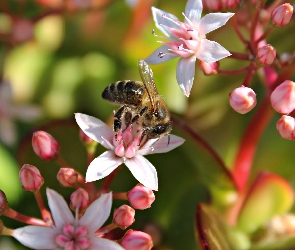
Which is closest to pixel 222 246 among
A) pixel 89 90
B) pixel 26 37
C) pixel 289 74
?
pixel 289 74

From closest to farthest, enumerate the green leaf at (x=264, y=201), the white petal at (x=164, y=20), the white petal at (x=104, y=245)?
the white petal at (x=104, y=245) < the white petal at (x=164, y=20) < the green leaf at (x=264, y=201)

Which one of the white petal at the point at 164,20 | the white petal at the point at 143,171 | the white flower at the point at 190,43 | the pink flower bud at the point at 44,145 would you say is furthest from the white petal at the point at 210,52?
the pink flower bud at the point at 44,145

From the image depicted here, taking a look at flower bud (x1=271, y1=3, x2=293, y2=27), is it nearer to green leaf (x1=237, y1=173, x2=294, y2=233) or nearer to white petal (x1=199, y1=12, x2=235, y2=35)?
white petal (x1=199, y1=12, x2=235, y2=35)

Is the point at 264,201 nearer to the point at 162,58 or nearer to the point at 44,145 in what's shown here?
the point at 162,58

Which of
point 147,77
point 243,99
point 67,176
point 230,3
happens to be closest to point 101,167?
point 67,176

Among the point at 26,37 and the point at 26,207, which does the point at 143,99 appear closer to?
the point at 26,207

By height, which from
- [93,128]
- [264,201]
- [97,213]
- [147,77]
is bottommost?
[264,201]

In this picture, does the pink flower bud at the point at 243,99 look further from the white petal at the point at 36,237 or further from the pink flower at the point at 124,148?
the white petal at the point at 36,237
